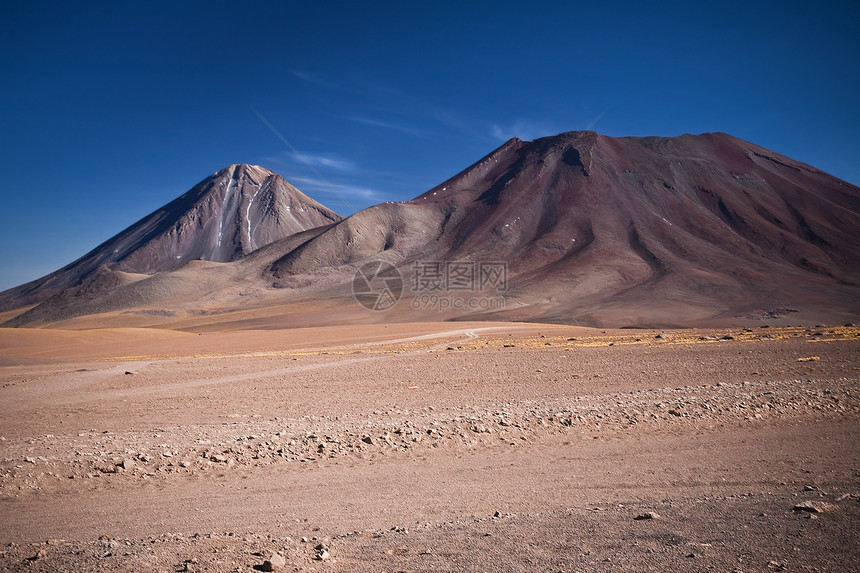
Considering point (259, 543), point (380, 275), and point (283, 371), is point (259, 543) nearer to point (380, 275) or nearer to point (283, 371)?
point (283, 371)

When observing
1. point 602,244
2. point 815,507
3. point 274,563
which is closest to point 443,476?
point 274,563

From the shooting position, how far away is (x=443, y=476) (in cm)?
730

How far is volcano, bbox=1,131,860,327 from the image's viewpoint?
74.9 m

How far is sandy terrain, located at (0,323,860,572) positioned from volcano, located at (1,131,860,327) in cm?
5233

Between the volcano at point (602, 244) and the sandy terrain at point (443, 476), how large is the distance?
52.3 meters

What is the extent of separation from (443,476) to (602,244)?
331 feet

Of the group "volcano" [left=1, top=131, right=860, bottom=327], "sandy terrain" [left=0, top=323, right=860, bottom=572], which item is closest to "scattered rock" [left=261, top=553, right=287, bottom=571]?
"sandy terrain" [left=0, top=323, right=860, bottom=572]

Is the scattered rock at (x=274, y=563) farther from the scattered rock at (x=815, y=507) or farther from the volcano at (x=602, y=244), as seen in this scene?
the volcano at (x=602, y=244)

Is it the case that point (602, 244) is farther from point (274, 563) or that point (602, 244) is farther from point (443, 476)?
point (274, 563)

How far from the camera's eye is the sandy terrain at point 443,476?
4.71 m

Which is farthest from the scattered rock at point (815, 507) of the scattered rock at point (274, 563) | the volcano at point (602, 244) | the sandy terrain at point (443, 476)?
the volcano at point (602, 244)

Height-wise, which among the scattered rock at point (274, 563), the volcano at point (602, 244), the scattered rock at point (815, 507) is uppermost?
the volcano at point (602, 244)

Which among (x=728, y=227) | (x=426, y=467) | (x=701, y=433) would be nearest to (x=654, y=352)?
(x=701, y=433)

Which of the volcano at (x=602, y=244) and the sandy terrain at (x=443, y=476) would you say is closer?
the sandy terrain at (x=443, y=476)
